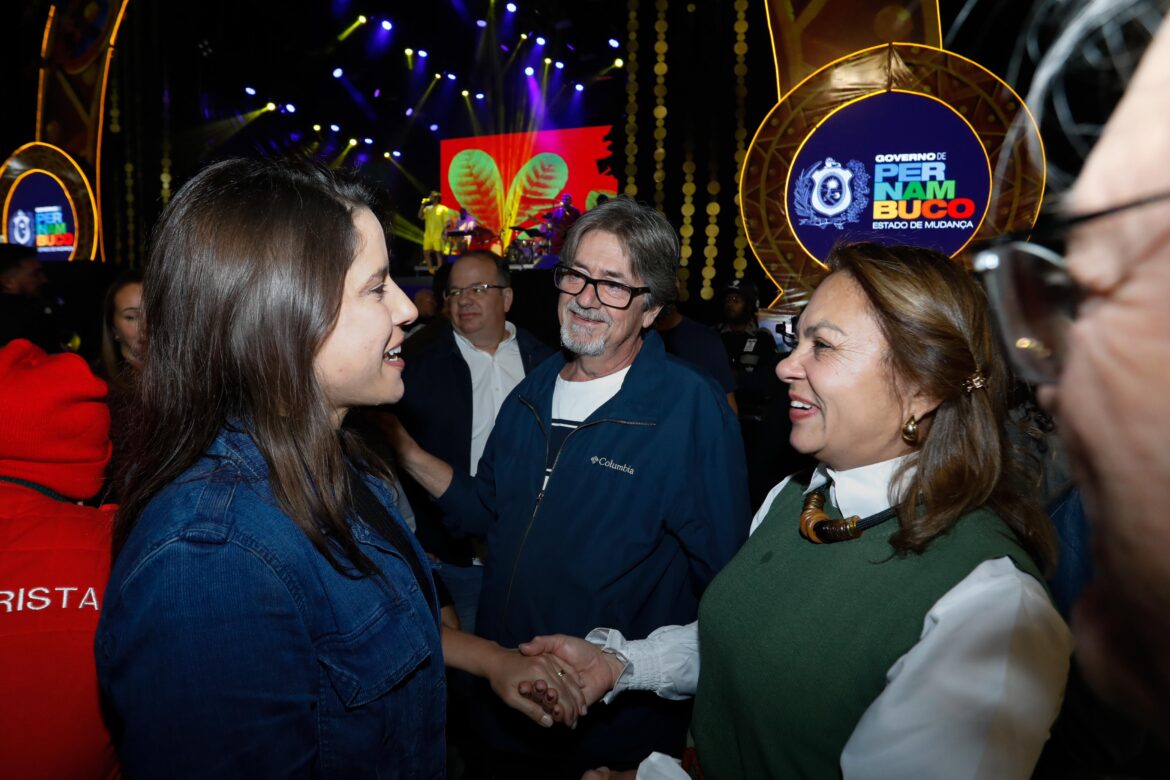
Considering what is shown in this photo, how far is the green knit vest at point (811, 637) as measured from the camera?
1.11m

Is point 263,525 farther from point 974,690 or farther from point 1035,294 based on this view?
point 974,690

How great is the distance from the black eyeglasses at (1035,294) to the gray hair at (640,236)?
1841 mm

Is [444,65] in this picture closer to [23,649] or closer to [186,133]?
[186,133]

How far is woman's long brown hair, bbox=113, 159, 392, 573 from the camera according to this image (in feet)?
3.25

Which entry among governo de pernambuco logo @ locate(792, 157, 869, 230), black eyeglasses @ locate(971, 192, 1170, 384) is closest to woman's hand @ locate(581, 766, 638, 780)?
black eyeglasses @ locate(971, 192, 1170, 384)

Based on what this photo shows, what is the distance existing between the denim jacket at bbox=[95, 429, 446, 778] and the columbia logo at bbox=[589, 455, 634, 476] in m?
0.89

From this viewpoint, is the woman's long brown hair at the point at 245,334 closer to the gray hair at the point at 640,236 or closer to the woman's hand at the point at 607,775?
the woman's hand at the point at 607,775

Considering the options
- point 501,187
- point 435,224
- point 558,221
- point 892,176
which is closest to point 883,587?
point 892,176

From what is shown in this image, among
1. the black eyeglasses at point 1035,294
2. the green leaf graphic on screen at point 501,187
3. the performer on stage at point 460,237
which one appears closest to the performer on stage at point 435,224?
the performer on stage at point 460,237

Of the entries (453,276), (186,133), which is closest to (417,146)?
(186,133)

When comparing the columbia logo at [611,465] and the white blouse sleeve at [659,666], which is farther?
the columbia logo at [611,465]

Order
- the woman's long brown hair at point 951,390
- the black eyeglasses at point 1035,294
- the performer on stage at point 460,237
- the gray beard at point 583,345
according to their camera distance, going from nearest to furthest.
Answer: the black eyeglasses at point 1035,294, the woman's long brown hair at point 951,390, the gray beard at point 583,345, the performer on stage at point 460,237

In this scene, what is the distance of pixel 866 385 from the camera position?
4.46 ft

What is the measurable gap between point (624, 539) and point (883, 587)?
784 mm
